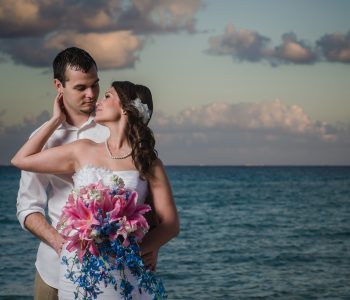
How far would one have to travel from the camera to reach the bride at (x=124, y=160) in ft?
12.0

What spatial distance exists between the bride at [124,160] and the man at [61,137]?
0.29 meters

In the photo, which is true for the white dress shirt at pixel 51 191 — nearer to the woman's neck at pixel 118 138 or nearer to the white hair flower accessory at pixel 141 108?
the woman's neck at pixel 118 138

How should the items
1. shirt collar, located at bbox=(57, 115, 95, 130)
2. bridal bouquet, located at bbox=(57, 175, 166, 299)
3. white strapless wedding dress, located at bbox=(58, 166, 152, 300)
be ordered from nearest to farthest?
bridal bouquet, located at bbox=(57, 175, 166, 299) → white strapless wedding dress, located at bbox=(58, 166, 152, 300) → shirt collar, located at bbox=(57, 115, 95, 130)

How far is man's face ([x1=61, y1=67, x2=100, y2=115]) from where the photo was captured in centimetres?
404

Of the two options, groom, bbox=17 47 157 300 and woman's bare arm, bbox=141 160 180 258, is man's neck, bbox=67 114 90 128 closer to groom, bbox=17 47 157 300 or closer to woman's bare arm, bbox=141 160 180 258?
groom, bbox=17 47 157 300

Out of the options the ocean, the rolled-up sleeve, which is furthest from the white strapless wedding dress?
the ocean

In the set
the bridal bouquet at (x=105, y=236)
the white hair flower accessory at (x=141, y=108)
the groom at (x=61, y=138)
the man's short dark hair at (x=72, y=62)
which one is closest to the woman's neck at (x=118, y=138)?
the white hair flower accessory at (x=141, y=108)

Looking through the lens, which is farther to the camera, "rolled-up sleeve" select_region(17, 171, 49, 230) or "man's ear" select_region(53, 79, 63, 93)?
"man's ear" select_region(53, 79, 63, 93)

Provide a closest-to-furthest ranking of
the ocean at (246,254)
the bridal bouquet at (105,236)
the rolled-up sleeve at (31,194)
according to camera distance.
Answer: the bridal bouquet at (105,236) < the rolled-up sleeve at (31,194) < the ocean at (246,254)

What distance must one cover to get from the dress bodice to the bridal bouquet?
2.3 inches

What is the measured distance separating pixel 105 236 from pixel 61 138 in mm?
913

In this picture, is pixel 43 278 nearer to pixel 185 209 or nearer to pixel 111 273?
pixel 111 273

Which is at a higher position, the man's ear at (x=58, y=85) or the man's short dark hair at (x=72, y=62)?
the man's short dark hair at (x=72, y=62)

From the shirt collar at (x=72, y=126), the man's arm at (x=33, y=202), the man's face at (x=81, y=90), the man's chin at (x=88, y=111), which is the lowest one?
the man's arm at (x=33, y=202)
